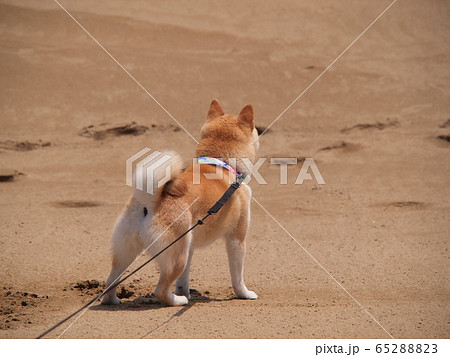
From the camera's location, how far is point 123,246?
5.05m

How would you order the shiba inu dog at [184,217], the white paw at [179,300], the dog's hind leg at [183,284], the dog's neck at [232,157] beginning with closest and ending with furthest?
the shiba inu dog at [184,217] < the white paw at [179,300] < the dog's hind leg at [183,284] < the dog's neck at [232,157]

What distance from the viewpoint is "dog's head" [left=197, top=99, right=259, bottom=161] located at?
19.5 ft

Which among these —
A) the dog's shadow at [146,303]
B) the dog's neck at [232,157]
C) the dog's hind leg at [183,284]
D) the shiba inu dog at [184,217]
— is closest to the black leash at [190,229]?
the shiba inu dog at [184,217]

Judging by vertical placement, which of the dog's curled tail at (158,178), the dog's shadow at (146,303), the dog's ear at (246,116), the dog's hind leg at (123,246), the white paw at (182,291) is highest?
the dog's ear at (246,116)

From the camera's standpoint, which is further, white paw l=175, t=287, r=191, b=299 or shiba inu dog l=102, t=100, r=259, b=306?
white paw l=175, t=287, r=191, b=299

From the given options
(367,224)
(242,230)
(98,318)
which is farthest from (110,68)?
(98,318)

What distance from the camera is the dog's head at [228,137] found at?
5938mm

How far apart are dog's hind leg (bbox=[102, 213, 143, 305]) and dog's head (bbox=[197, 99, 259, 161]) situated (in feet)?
4.07

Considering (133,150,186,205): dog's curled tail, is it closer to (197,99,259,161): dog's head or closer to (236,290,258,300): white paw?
(197,99,259,161): dog's head

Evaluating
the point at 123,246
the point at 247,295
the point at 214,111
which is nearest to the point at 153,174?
the point at 123,246

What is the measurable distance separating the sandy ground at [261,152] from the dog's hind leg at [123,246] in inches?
13.7

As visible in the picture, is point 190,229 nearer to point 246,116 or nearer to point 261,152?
point 246,116

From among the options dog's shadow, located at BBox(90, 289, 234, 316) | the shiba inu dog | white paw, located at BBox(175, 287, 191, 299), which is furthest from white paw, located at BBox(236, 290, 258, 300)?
white paw, located at BBox(175, 287, 191, 299)

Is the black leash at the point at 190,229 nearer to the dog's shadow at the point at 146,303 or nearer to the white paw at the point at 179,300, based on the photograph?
the dog's shadow at the point at 146,303
